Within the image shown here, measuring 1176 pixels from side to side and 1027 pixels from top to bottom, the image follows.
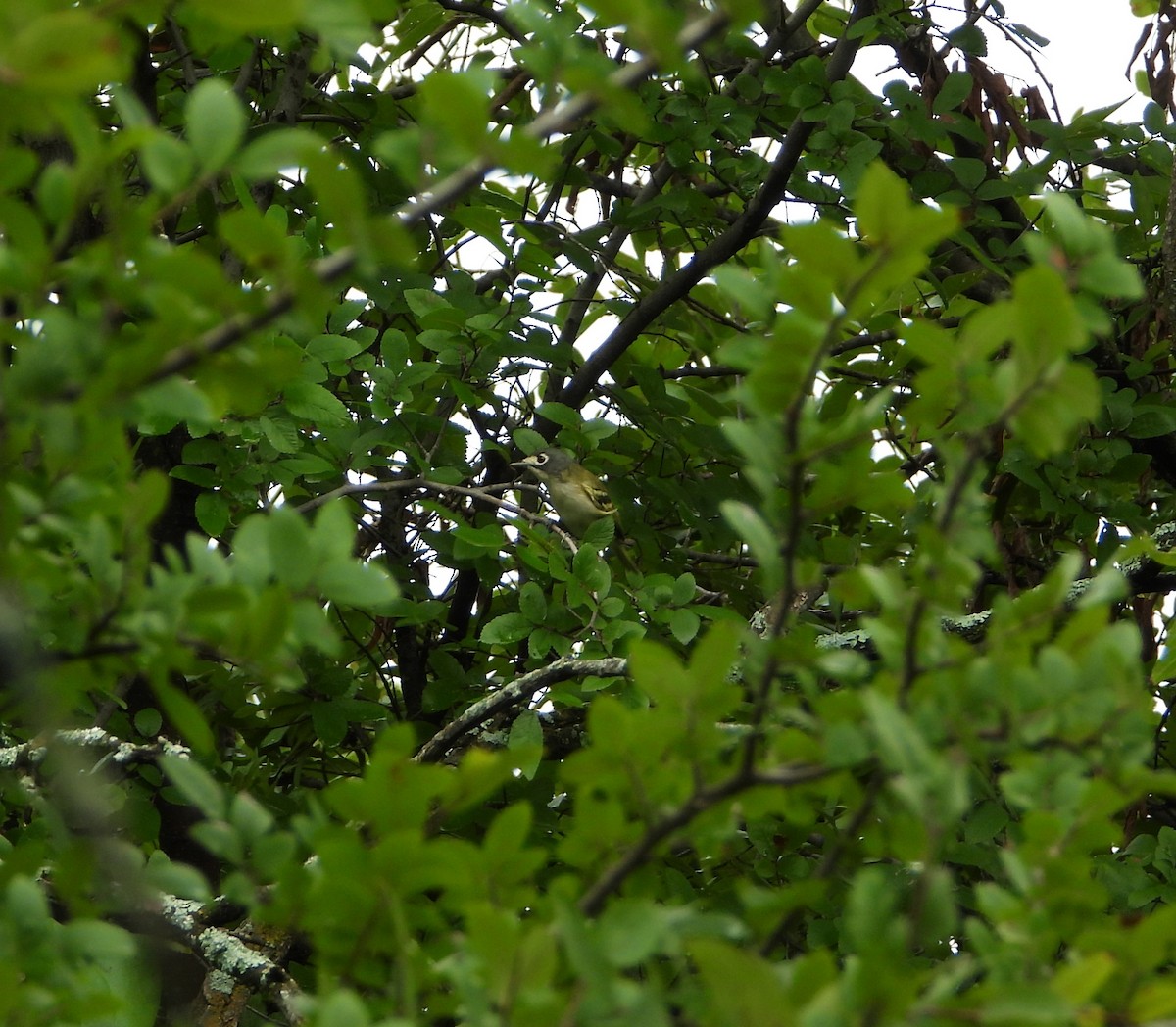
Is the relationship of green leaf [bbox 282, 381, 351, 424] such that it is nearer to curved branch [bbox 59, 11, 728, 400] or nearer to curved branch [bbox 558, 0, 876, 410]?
curved branch [bbox 558, 0, 876, 410]

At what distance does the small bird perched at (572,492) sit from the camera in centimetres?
425

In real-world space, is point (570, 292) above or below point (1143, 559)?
above

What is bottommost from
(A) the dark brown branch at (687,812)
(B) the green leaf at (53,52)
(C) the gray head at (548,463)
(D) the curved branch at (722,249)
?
(A) the dark brown branch at (687,812)

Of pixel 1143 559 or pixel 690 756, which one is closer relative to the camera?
pixel 690 756

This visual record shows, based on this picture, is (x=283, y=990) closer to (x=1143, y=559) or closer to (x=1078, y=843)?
(x=1078, y=843)

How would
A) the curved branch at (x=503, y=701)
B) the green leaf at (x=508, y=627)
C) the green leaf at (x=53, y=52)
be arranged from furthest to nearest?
the green leaf at (x=508, y=627)
the curved branch at (x=503, y=701)
the green leaf at (x=53, y=52)

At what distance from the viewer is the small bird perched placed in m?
4.25

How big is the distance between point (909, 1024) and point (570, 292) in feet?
12.3

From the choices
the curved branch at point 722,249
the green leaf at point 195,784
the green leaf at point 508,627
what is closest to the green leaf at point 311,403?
the green leaf at point 508,627

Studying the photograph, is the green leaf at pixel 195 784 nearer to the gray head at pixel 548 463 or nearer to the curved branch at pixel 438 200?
the curved branch at pixel 438 200

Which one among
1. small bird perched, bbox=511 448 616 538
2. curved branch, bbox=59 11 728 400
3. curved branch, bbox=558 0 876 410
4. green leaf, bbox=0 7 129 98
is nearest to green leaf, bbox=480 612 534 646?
curved branch, bbox=558 0 876 410

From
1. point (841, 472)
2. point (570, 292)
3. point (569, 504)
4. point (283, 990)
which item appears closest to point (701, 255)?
point (570, 292)

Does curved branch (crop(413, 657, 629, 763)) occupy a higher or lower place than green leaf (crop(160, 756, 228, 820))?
higher

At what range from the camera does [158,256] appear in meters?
0.90
